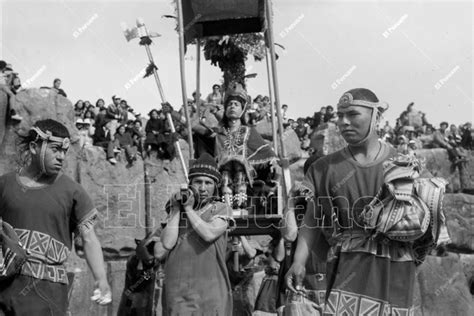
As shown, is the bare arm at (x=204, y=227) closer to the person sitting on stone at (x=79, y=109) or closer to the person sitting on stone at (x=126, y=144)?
the person sitting on stone at (x=126, y=144)

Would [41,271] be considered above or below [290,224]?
below

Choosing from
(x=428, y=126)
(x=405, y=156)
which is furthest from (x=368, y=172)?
(x=428, y=126)

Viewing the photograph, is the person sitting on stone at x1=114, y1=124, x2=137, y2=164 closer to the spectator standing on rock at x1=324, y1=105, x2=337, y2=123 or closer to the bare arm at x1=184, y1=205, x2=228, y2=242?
the spectator standing on rock at x1=324, y1=105, x2=337, y2=123

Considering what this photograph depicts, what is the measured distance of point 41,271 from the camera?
6.18 m

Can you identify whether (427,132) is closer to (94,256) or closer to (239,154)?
(239,154)

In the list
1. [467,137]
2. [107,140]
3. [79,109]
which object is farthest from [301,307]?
[467,137]

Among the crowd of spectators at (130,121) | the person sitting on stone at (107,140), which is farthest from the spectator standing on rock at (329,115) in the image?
the person sitting on stone at (107,140)

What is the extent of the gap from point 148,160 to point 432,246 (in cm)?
1168

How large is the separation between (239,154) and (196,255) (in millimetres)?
3835

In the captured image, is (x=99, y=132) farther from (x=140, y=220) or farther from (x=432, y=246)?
(x=432, y=246)

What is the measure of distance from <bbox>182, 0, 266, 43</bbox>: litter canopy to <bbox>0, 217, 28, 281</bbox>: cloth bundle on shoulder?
6.34 metres

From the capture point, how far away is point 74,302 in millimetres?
15484

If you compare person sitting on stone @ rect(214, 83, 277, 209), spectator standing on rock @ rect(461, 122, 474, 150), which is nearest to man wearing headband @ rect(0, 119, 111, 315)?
person sitting on stone @ rect(214, 83, 277, 209)

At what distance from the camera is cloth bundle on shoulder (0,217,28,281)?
602cm
